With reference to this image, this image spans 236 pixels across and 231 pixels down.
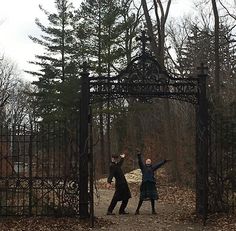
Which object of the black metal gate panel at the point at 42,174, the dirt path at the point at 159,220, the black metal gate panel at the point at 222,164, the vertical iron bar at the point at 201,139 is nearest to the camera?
the dirt path at the point at 159,220

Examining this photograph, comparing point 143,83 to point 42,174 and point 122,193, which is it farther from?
point 42,174

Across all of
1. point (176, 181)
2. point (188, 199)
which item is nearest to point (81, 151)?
point (188, 199)

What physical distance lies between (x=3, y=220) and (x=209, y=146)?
5.69 m

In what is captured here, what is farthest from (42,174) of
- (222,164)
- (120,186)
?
(222,164)

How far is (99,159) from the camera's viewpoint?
127 feet

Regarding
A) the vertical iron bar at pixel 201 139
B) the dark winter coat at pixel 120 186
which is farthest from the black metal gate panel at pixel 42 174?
the vertical iron bar at pixel 201 139

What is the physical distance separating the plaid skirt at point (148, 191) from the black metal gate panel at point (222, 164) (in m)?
1.70

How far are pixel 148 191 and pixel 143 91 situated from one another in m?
3.13

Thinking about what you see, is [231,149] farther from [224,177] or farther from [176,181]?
[176,181]

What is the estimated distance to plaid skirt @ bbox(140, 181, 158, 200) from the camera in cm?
1393

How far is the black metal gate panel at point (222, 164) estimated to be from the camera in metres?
13.0

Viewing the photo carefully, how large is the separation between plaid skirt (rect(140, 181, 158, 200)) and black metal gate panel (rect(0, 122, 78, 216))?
249cm

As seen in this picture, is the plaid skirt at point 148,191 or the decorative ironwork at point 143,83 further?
the plaid skirt at point 148,191

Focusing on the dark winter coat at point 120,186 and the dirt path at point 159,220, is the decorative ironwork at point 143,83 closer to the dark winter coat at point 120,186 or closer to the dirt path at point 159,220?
the dark winter coat at point 120,186
